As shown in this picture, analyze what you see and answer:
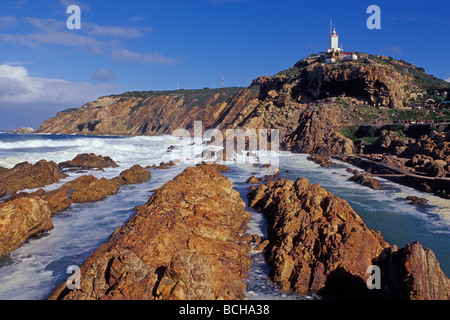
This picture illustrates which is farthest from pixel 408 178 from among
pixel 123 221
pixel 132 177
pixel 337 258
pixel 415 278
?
pixel 132 177

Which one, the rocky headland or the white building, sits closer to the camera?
the rocky headland

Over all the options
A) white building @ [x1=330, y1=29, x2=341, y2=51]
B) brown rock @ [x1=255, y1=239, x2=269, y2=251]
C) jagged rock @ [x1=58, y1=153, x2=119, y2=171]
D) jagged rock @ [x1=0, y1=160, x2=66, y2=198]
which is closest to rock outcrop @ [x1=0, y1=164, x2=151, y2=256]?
jagged rock @ [x1=0, y1=160, x2=66, y2=198]

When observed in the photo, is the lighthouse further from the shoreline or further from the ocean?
the ocean

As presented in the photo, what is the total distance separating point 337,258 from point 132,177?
16899 mm

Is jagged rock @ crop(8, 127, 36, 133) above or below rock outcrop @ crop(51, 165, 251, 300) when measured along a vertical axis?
above

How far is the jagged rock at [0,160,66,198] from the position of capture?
702 inches

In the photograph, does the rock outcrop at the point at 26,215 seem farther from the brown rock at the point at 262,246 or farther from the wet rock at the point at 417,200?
the wet rock at the point at 417,200

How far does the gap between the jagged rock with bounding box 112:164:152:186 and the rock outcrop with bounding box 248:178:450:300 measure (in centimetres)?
1325

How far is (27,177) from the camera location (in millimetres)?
19203

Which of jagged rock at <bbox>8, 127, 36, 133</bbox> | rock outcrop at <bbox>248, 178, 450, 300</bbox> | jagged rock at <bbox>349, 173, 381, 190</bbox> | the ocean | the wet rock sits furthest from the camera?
jagged rock at <bbox>8, 127, 36, 133</bbox>

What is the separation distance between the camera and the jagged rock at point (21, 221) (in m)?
9.96

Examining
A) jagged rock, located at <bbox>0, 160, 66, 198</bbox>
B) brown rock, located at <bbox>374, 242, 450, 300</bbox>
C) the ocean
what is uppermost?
jagged rock, located at <bbox>0, 160, 66, 198</bbox>

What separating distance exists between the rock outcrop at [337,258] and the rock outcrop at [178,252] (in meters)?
1.22

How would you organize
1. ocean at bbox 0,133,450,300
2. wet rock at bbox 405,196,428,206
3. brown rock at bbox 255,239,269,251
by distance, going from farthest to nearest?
wet rock at bbox 405,196,428,206
brown rock at bbox 255,239,269,251
ocean at bbox 0,133,450,300
